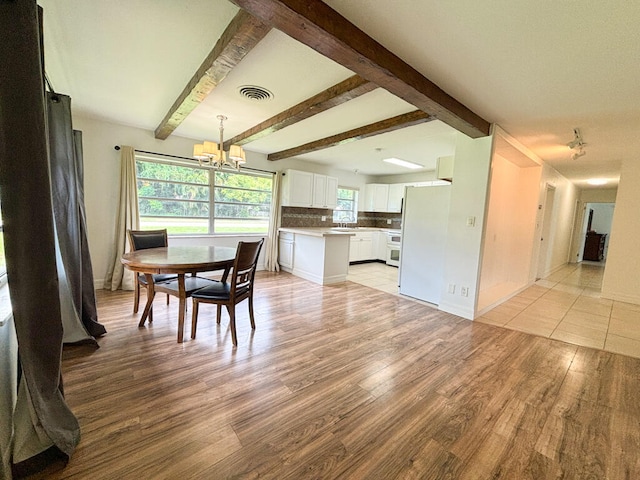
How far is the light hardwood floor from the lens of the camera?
136 cm

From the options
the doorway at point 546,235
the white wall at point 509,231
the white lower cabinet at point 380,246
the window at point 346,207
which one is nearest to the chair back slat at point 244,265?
the white wall at point 509,231

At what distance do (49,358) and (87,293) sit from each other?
1.45 meters

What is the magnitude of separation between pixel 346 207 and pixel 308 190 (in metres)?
1.82

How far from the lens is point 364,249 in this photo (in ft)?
22.6

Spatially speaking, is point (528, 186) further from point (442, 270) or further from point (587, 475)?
point (587, 475)

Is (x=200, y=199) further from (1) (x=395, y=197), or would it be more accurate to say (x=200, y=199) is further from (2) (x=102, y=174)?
(1) (x=395, y=197)

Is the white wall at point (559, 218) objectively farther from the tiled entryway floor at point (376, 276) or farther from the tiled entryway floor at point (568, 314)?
the tiled entryway floor at point (376, 276)

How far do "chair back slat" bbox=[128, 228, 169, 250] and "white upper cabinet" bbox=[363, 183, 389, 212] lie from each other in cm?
535

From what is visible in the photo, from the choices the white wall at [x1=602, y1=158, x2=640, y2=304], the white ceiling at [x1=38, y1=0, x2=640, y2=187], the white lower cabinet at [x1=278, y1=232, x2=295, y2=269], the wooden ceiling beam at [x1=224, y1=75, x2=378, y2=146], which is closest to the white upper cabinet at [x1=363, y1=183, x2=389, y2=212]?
the white lower cabinet at [x1=278, y1=232, x2=295, y2=269]

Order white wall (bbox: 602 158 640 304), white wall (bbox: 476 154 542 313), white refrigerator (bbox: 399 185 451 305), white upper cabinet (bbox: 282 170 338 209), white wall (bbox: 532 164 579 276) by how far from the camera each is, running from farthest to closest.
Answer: white upper cabinet (bbox: 282 170 338 209) → white wall (bbox: 532 164 579 276) → white wall (bbox: 602 158 640 304) → white wall (bbox: 476 154 542 313) → white refrigerator (bbox: 399 185 451 305)

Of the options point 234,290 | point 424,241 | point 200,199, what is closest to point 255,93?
point 234,290

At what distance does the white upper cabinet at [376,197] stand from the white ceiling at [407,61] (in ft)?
12.3

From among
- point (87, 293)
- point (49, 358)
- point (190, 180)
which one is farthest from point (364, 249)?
point (49, 358)

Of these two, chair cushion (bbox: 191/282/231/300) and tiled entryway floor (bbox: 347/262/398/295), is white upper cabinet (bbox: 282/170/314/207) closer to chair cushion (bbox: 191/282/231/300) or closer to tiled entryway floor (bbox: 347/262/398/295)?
tiled entryway floor (bbox: 347/262/398/295)
